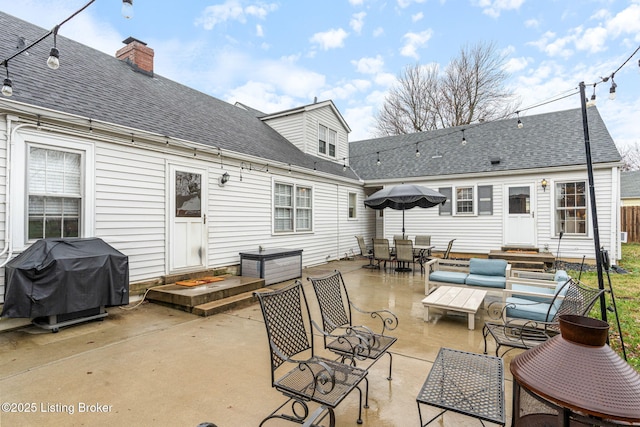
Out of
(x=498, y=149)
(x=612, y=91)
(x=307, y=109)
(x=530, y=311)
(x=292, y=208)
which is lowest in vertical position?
(x=530, y=311)

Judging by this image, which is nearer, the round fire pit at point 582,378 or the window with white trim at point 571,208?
the round fire pit at point 582,378

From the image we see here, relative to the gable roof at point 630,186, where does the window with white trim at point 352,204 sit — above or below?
below

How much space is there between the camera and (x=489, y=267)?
6195 millimetres

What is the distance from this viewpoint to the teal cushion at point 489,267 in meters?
6.12

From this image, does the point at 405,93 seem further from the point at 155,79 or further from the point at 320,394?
the point at 320,394

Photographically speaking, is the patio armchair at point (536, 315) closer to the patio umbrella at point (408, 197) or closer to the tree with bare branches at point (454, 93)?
the patio umbrella at point (408, 197)

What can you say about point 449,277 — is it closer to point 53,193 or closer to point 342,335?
point 342,335

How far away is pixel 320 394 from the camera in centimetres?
210

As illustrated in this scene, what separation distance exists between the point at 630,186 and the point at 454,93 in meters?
14.5

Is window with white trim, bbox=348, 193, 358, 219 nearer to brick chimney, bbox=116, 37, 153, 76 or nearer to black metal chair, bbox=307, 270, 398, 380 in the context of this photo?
brick chimney, bbox=116, 37, 153, 76

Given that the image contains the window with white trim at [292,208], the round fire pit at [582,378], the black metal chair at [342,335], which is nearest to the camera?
the round fire pit at [582,378]

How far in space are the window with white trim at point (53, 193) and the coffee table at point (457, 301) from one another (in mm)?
5860

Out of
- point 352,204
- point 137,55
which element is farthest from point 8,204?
point 352,204

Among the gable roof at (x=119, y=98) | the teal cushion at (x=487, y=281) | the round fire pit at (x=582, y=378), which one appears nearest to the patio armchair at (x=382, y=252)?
the teal cushion at (x=487, y=281)
